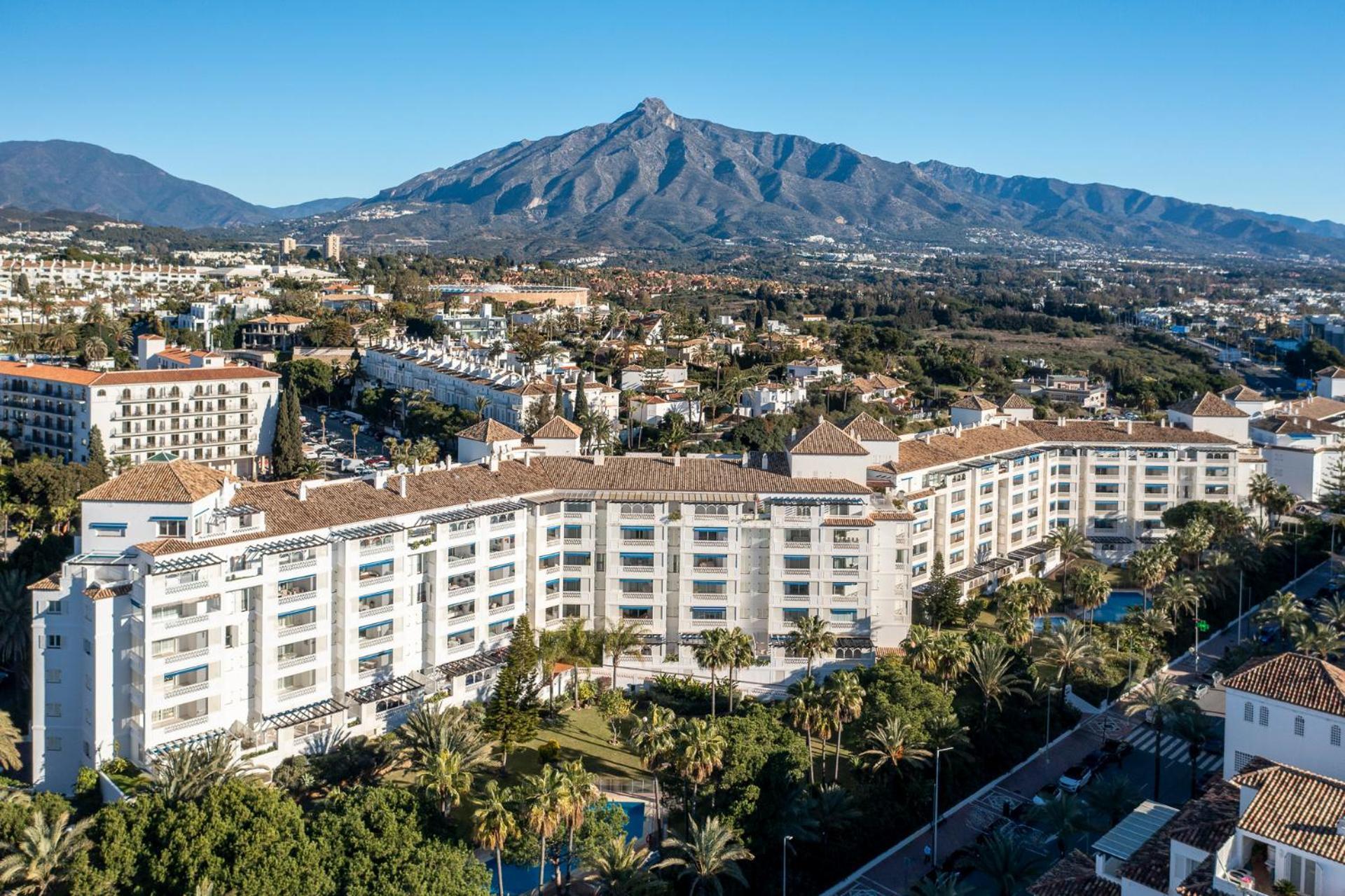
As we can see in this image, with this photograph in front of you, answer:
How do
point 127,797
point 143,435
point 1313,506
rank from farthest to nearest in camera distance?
point 143,435
point 1313,506
point 127,797

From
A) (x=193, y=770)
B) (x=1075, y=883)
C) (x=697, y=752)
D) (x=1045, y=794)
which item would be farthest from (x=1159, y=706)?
(x=193, y=770)

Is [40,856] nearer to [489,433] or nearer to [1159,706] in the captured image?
[489,433]

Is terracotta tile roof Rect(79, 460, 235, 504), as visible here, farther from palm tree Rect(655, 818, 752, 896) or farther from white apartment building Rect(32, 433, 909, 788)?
palm tree Rect(655, 818, 752, 896)

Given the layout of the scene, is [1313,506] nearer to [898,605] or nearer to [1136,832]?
[898,605]

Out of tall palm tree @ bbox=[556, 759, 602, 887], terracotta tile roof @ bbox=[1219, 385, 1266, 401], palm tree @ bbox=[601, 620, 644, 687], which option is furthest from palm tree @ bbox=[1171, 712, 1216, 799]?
terracotta tile roof @ bbox=[1219, 385, 1266, 401]

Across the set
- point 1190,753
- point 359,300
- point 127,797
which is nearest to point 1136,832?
point 1190,753

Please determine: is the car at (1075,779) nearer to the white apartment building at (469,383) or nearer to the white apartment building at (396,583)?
the white apartment building at (396,583)
